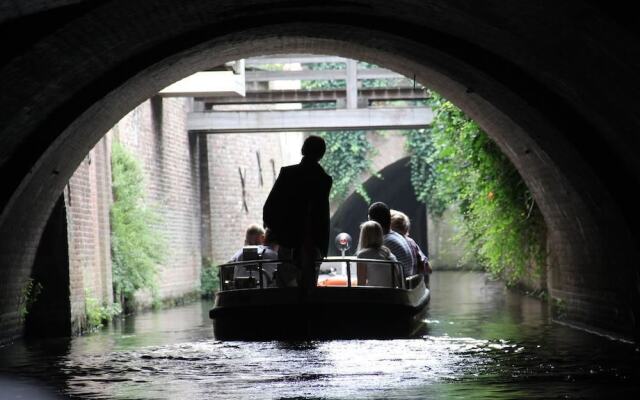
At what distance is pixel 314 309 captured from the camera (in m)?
10.4

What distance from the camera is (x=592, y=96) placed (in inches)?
366

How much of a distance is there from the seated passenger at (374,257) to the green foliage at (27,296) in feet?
11.3

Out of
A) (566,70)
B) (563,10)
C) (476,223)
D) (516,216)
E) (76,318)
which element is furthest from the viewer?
(476,223)

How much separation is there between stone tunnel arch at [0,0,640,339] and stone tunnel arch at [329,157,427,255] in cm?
2150

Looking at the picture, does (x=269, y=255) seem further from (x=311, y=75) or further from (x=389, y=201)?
(x=389, y=201)

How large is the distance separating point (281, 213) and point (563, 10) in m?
3.16

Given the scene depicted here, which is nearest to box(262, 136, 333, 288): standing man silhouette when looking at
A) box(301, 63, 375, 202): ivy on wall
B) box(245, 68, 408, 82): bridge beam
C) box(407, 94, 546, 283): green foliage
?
box(407, 94, 546, 283): green foliage

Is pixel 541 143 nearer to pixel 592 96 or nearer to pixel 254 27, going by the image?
pixel 592 96

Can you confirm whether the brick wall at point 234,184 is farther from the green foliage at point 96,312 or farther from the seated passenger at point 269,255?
the seated passenger at point 269,255

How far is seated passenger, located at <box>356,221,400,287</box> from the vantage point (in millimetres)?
10859

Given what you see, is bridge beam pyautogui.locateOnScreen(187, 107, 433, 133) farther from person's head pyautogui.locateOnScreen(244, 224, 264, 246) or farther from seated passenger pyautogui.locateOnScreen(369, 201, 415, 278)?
seated passenger pyautogui.locateOnScreen(369, 201, 415, 278)

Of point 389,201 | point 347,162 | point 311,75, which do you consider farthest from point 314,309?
point 389,201

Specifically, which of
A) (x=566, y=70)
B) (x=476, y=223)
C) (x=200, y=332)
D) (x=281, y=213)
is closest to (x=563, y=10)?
(x=566, y=70)

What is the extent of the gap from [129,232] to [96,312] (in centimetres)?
262
